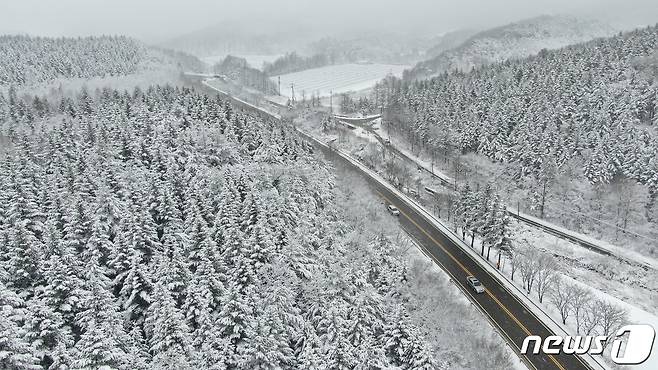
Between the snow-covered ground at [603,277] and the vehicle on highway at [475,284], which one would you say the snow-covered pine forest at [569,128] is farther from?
the vehicle on highway at [475,284]

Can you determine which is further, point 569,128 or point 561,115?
point 561,115

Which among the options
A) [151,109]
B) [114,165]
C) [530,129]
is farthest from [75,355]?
[530,129]

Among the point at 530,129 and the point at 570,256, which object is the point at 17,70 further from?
the point at 570,256

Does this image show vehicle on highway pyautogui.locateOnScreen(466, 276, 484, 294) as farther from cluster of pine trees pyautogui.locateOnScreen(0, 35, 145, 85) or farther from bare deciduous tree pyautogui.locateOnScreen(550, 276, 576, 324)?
cluster of pine trees pyautogui.locateOnScreen(0, 35, 145, 85)

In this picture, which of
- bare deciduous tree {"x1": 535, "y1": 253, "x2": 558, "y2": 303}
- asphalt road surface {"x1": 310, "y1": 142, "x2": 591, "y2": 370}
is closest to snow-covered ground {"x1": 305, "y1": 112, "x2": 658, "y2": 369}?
bare deciduous tree {"x1": 535, "y1": 253, "x2": 558, "y2": 303}

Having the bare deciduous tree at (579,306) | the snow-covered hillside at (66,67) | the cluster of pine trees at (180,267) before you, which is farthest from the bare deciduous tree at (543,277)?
the snow-covered hillside at (66,67)

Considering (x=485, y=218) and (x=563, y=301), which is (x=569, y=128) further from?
(x=563, y=301)

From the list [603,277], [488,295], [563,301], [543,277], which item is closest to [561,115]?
[603,277]
